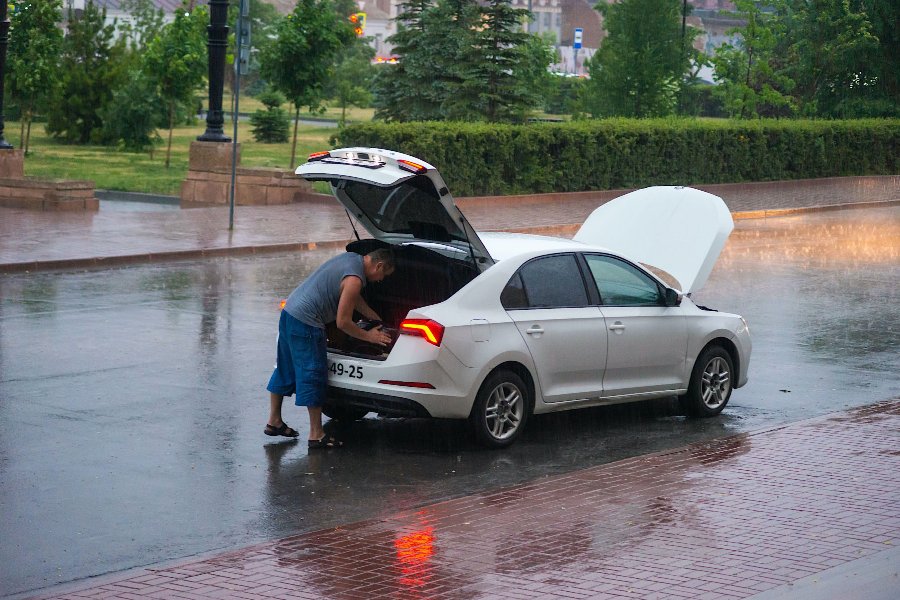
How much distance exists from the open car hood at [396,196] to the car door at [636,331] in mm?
1152

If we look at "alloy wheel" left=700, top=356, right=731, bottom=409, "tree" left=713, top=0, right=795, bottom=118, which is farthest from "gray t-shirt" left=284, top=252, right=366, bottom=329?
"tree" left=713, top=0, right=795, bottom=118

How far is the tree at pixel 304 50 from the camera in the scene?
34281mm

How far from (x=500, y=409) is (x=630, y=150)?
2614 centimetres

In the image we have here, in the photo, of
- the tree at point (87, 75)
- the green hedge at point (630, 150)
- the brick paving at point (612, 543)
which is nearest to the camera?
the brick paving at point (612, 543)

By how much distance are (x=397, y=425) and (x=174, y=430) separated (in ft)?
5.66

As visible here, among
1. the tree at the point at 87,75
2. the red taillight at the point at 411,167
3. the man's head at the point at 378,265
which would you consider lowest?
the man's head at the point at 378,265

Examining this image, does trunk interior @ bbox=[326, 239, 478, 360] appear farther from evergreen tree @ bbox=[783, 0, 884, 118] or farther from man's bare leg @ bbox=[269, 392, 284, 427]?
evergreen tree @ bbox=[783, 0, 884, 118]

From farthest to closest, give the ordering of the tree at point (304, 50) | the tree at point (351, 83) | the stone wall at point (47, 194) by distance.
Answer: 1. the tree at point (351, 83)
2. the tree at point (304, 50)
3. the stone wall at point (47, 194)


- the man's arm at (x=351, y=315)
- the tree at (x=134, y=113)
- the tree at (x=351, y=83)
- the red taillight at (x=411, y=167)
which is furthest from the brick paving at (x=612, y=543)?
the tree at (x=351, y=83)

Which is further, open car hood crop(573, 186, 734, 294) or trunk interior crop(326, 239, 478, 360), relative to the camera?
open car hood crop(573, 186, 734, 294)

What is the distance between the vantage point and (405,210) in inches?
418

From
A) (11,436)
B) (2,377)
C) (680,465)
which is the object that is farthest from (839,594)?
(2,377)

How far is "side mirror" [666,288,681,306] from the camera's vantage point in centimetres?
1128

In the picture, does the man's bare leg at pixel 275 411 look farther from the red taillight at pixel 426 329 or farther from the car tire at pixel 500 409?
the car tire at pixel 500 409
